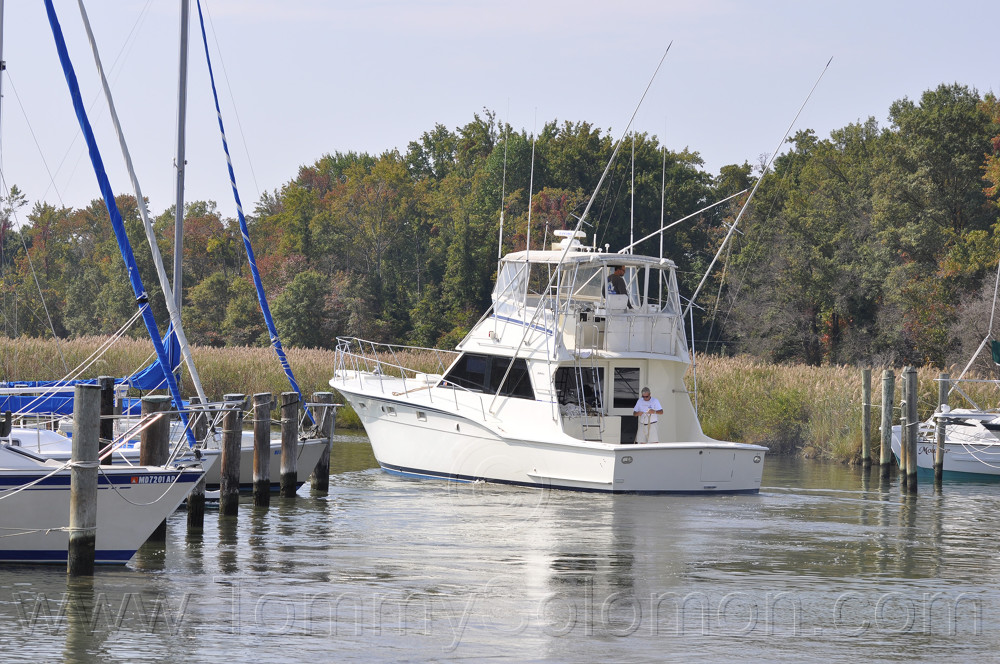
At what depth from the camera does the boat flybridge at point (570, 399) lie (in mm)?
20016

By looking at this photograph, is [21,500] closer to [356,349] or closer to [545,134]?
[356,349]

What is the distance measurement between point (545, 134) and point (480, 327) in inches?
1593

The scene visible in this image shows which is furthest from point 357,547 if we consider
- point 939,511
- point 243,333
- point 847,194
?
point 243,333

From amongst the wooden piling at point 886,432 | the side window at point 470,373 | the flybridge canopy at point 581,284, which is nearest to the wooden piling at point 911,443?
the wooden piling at point 886,432

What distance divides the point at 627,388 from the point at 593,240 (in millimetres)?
10837

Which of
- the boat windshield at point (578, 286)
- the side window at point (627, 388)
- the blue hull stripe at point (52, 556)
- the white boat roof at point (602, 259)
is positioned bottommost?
the blue hull stripe at point (52, 556)

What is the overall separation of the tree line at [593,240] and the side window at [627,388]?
424 inches

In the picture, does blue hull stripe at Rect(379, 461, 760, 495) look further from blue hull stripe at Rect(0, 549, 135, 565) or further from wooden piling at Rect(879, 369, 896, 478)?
blue hull stripe at Rect(0, 549, 135, 565)

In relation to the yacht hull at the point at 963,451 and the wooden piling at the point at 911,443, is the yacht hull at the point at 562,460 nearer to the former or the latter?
the wooden piling at the point at 911,443

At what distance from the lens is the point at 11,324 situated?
51062 millimetres

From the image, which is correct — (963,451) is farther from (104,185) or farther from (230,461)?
(104,185)

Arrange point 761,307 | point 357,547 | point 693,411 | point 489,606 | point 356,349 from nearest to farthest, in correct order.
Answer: point 489,606 < point 357,547 < point 693,411 < point 761,307 < point 356,349

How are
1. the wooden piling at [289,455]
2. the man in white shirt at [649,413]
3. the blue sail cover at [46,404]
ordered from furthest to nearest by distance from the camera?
1. the man in white shirt at [649,413]
2. the blue sail cover at [46,404]
3. the wooden piling at [289,455]

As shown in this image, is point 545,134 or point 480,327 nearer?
point 480,327
